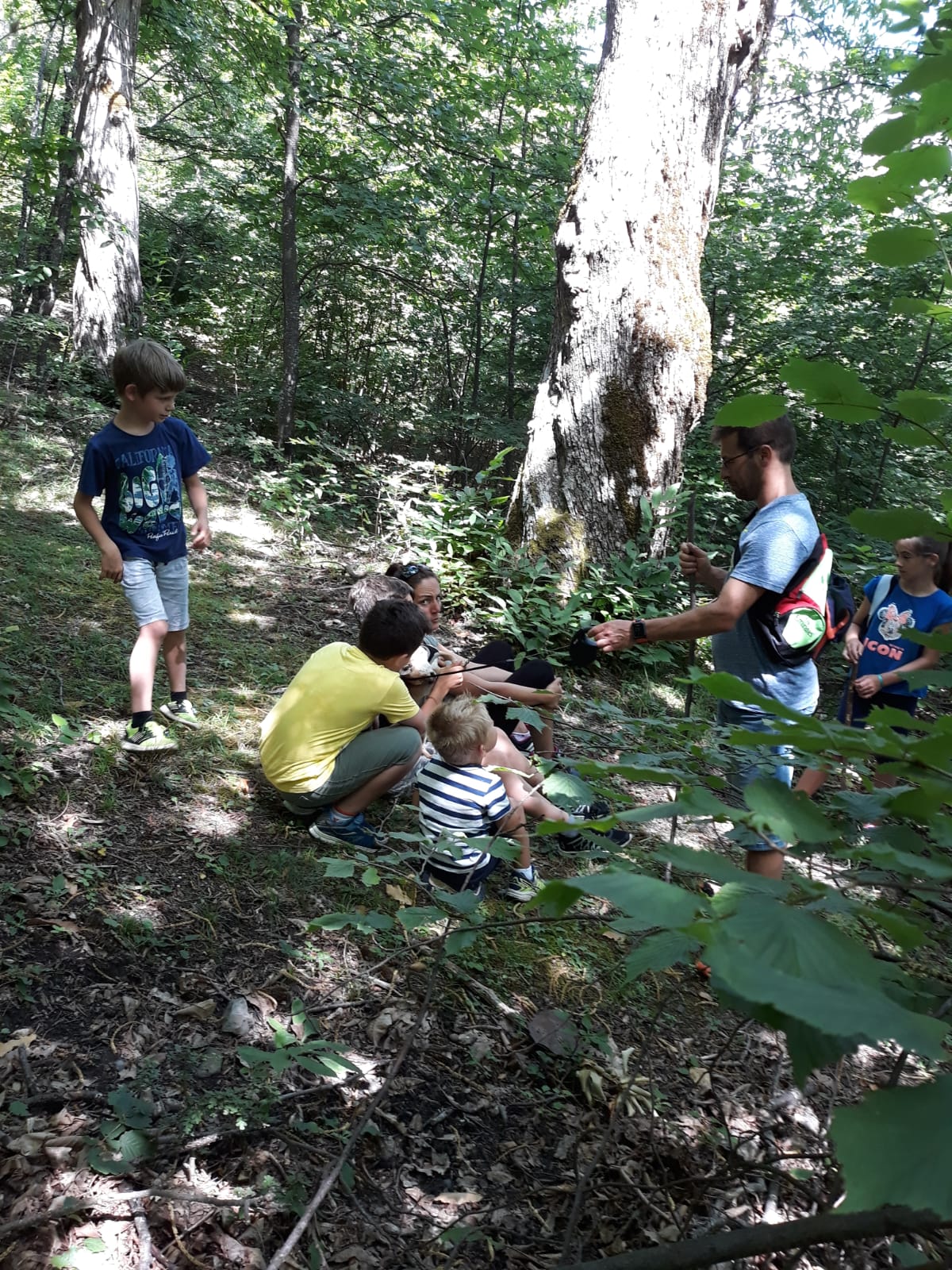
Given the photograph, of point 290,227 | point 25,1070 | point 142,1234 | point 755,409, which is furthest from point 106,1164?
point 290,227

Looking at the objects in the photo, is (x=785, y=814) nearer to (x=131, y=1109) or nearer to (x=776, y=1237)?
(x=776, y=1237)

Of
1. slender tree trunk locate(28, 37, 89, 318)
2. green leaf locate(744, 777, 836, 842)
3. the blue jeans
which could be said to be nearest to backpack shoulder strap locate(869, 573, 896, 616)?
the blue jeans

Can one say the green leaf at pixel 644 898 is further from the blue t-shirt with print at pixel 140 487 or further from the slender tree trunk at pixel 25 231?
the slender tree trunk at pixel 25 231

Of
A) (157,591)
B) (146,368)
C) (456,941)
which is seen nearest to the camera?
(456,941)

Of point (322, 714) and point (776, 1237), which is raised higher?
point (776, 1237)

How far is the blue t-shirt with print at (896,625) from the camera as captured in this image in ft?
14.1

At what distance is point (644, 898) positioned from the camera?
2.76 ft

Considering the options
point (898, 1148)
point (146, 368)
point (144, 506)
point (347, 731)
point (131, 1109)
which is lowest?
point (131, 1109)

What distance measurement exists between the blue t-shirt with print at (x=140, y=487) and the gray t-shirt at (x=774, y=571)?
2.62 meters

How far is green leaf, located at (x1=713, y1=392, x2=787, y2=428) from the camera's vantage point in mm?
1134

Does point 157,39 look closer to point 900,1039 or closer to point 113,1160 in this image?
point 113,1160

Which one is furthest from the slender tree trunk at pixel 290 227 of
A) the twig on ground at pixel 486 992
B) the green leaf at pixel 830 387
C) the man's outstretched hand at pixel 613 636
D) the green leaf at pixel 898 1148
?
the green leaf at pixel 898 1148

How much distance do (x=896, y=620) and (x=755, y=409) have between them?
3791 millimetres

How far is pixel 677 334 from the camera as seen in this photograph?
6.20 m
